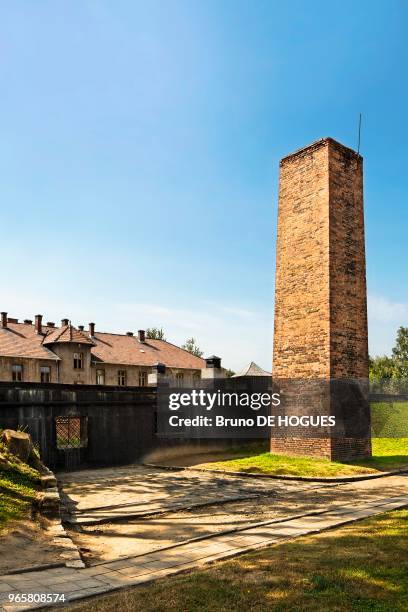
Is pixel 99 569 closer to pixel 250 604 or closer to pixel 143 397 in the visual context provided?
pixel 250 604

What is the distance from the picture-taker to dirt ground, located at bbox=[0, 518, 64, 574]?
5.97 m

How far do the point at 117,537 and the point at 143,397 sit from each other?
38.9 ft

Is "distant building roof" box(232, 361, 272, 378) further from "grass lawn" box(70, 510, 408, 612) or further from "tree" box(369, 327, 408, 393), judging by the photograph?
"tree" box(369, 327, 408, 393)

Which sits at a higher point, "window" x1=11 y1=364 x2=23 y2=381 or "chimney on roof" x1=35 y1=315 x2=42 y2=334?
"chimney on roof" x1=35 y1=315 x2=42 y2=334

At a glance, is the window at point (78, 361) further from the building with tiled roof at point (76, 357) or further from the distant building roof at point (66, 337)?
the distant building roof at point (66, 337)

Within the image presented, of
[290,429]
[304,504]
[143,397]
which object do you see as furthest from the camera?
[143,397]

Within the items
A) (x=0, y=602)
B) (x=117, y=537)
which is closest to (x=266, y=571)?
(x=0, y=602)

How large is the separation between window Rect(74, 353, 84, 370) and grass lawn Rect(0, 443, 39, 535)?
24389 millimetres

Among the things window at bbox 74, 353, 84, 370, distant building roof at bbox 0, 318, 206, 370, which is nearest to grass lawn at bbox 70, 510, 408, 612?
distant building roof at bbox 0, 318, 206, 370

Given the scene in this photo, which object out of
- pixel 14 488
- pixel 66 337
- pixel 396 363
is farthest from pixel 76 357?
pixel 396 363

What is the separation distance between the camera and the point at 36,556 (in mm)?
6258

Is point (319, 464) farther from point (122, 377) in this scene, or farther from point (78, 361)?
point (122, 377)

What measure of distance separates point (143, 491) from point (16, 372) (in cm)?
2324

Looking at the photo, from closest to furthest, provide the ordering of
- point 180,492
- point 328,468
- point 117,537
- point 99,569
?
point 99,569 < point 117,537 < point 180,492 < point 328,468
